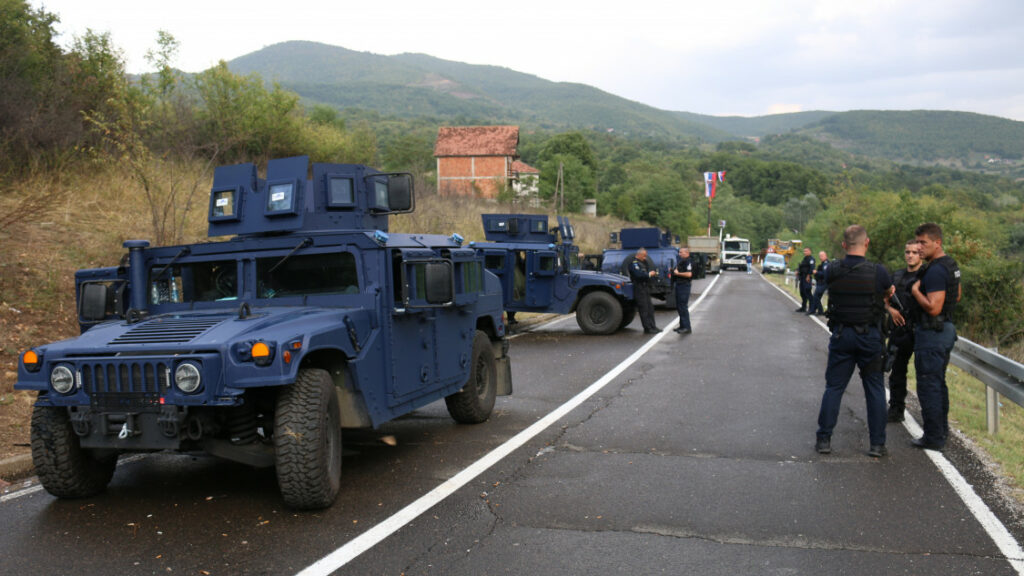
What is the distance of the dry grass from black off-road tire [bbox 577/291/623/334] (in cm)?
767

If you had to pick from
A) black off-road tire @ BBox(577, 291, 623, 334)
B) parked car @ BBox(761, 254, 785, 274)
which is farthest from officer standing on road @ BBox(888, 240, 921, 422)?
parked car @ BBox(761, 254, 785, 274)

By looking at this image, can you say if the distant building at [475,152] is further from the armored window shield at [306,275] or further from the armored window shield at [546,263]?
the armored window shield at [306,275]

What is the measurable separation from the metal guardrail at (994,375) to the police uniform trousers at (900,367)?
2.50 ft

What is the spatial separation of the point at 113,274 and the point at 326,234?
1.89m

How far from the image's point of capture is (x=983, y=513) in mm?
5367

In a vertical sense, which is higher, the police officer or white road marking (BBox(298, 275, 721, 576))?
the police officer

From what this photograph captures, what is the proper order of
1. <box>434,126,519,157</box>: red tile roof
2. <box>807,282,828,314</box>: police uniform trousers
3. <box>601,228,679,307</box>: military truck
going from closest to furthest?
1. <box>807,282,828,314</box>: police uniform trousers
2. <box>601,228,679,307</box>: military truck
3. <box>434,126,519,157</box>: red tile roof

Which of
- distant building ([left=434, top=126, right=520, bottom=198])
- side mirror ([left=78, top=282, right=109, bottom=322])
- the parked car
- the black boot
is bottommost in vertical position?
the parked car

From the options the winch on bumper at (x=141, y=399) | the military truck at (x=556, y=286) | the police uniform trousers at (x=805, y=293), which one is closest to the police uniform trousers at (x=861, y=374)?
the winch on bumper at (x=141, y=399)

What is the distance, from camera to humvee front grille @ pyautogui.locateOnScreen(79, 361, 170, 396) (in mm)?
4961

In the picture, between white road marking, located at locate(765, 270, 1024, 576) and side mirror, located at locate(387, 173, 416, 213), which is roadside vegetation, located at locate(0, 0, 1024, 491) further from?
white road marking, located at locate(765, 270, 1024, 576)

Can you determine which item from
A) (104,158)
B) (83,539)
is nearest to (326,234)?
(83,539)

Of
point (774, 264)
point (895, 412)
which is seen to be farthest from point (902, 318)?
point (774, 264)

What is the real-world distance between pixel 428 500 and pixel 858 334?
3826 mm
